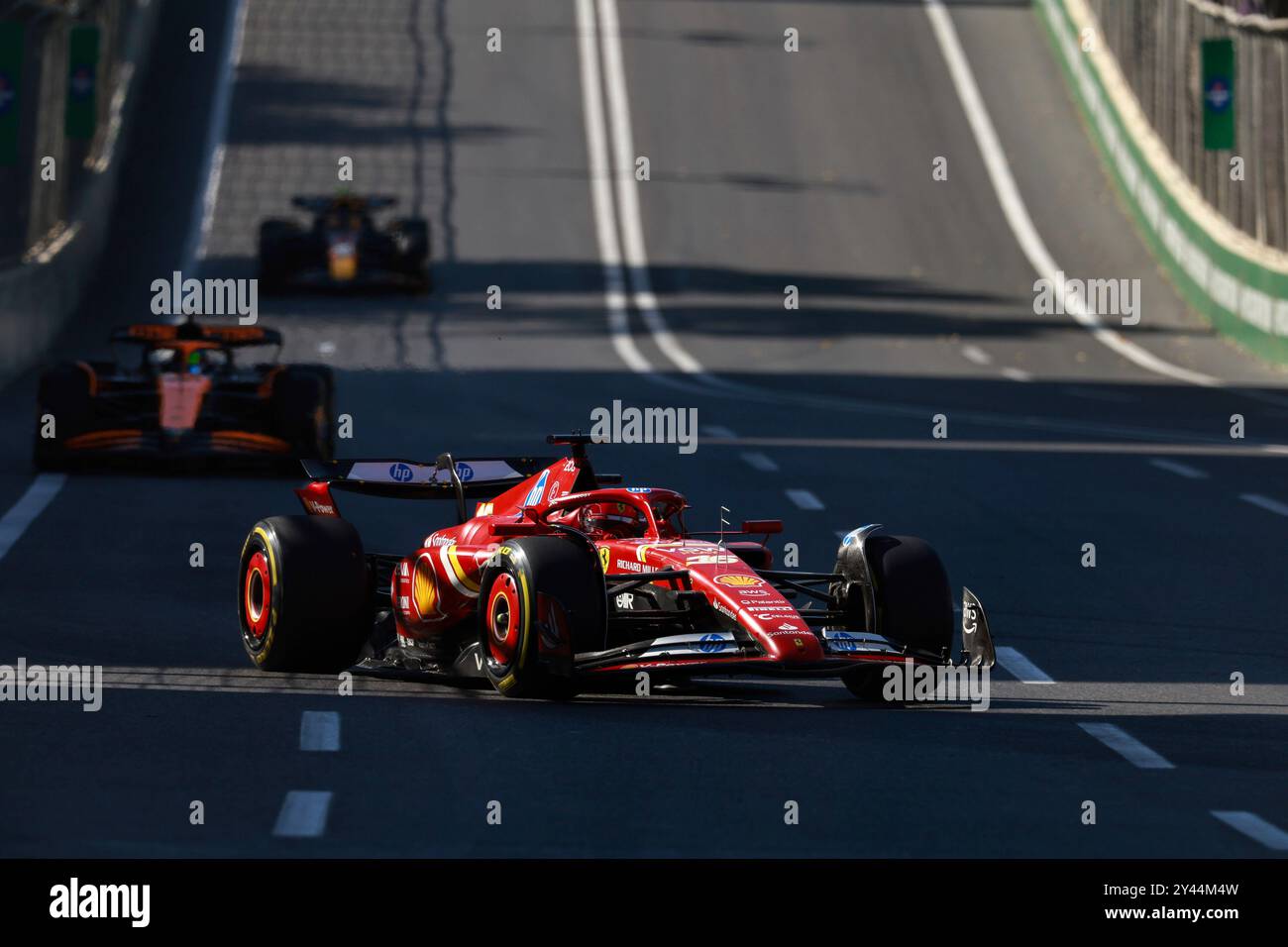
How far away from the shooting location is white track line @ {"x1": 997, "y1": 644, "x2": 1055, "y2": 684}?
13078 mm

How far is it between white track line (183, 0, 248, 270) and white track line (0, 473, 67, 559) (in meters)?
24.7

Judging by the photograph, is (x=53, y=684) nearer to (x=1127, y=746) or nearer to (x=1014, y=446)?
(x=1127, y=746)

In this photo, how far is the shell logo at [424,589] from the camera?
1273cm

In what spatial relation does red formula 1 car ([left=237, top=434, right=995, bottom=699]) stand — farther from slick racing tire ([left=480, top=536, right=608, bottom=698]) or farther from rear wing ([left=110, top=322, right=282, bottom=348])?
rear wing ([left=110, top=322, right=282, bottom=348])

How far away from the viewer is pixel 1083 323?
43969mm

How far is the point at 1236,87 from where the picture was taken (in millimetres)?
44719

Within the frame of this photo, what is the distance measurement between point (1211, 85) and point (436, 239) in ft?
49.9

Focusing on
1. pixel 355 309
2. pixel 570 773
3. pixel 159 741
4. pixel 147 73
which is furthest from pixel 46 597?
pixel 147 73

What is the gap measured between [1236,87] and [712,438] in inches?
814

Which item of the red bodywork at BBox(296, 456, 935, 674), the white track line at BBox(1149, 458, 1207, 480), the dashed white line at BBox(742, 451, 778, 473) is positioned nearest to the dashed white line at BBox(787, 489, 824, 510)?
the dashed white line at BBox(742, 451, 778, 473)

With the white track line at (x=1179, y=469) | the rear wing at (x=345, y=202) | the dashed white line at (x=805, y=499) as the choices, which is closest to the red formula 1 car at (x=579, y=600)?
Result: the dashed white line at (x=805, y=499)

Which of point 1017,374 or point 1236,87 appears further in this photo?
point 1236,87

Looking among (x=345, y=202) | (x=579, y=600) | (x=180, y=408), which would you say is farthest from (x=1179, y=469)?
(x=345, y=202)
